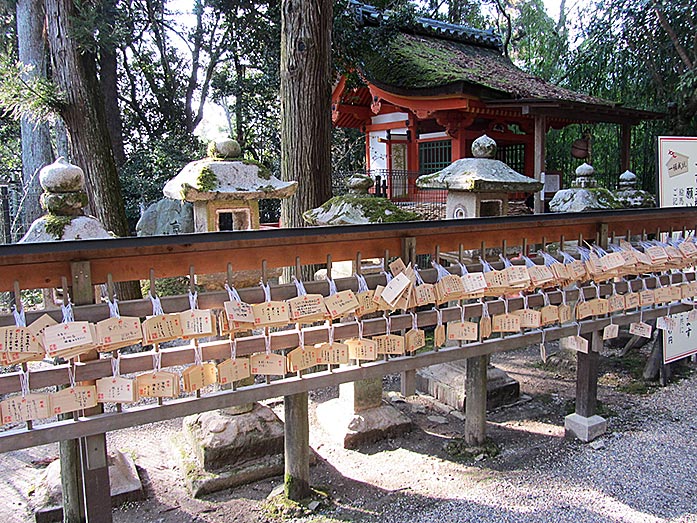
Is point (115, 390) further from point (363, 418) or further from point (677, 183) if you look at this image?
point (677, 183)

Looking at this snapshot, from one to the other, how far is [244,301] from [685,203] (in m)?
4.98

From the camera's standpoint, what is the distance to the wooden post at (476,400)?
4324mm

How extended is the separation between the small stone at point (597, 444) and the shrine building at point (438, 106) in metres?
5.60

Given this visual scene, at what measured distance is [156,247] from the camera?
2.39 metres

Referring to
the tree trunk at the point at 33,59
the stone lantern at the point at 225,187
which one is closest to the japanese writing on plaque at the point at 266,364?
the stone lantern at the point at 225,187

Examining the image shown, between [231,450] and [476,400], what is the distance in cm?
203

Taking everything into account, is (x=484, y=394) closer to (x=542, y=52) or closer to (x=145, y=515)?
(x=145, y=515)

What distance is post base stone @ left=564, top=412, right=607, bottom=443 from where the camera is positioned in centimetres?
438

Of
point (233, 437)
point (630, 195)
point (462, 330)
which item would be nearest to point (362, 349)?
point (462, 330)

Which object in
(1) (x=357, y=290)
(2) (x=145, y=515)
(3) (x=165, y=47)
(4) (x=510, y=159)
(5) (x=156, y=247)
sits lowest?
(2) (x=145, y=515)

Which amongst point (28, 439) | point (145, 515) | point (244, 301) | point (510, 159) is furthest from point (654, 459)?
point (510, 159)

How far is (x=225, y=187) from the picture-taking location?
13.0 feet

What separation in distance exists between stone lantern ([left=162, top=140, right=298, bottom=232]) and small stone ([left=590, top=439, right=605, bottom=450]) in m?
3.18

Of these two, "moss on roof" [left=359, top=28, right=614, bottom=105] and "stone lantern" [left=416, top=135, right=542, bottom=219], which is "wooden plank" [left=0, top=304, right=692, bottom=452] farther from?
"moss on roof" [left=359, top=28, right=614, bottom=105]
